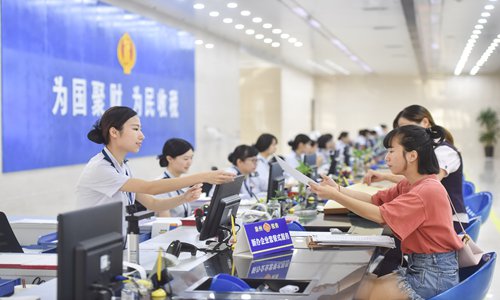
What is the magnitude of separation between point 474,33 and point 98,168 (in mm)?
10955

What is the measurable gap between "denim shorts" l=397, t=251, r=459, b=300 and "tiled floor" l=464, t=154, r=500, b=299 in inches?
101

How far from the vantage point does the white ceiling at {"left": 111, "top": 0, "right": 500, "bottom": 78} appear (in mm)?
9961

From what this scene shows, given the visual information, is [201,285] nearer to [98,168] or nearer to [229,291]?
[229,291]

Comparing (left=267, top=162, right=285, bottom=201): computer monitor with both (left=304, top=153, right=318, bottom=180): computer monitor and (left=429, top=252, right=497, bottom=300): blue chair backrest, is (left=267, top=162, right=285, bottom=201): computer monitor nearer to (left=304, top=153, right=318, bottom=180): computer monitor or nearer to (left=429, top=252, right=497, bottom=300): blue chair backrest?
(left=304, top=153, right=318, bottom=180): computer monitor

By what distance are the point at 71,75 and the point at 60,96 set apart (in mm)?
385

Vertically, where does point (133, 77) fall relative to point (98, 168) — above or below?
above

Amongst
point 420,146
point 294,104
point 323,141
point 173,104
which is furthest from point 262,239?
point 294,104

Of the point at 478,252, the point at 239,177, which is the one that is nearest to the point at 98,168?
the point at 239,177

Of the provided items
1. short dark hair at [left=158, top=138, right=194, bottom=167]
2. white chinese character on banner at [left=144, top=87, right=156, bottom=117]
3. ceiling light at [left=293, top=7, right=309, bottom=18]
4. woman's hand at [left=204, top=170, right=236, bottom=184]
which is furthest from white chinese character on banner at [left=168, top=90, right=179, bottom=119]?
woman's hand at [left=204, top=170, right=236, bottom=184]

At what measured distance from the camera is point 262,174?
780cm

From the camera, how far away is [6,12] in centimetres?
677

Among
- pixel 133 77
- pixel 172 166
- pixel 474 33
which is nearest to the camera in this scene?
pixel 172 166

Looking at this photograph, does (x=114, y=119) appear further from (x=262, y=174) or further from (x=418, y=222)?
(x=262, y=174)

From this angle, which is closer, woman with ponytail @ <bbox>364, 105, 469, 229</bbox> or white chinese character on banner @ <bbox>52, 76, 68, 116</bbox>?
woman with ponytail @ <bbox>364, 105, 469, 229</bbox>
